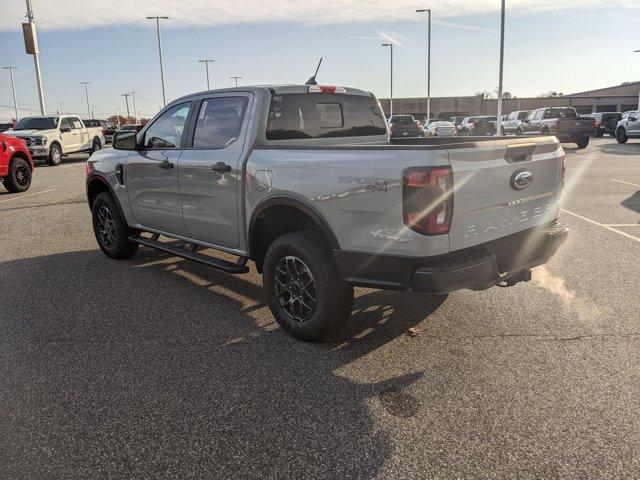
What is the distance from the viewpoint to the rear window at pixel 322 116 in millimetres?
4473

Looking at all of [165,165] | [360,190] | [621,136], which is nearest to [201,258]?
[165,165]

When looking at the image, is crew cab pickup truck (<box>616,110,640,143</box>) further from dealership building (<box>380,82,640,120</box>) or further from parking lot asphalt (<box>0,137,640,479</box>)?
dealership building (<box>380,82,640,120</box>)

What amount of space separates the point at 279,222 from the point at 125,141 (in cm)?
262

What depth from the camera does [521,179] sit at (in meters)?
3.63

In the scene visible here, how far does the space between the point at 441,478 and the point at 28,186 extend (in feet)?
46.0

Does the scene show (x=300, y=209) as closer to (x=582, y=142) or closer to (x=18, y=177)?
(x=18, y=177)

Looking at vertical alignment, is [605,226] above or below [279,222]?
below

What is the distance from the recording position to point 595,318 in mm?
4340

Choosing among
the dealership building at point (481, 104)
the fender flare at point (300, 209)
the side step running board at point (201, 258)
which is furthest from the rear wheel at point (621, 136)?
the dealership building at point (481, 104)

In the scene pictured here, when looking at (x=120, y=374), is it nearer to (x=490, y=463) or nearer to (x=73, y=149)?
(x=490, y=463)

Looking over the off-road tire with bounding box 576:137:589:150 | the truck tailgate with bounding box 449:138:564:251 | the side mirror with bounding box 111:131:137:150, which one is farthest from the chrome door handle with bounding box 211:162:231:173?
the off-road tire with bounding box 576:137:589:150

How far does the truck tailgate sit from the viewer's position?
3.24 m

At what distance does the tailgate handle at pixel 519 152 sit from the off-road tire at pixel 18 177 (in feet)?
42.5

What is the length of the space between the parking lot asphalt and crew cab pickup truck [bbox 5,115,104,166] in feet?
57.6
